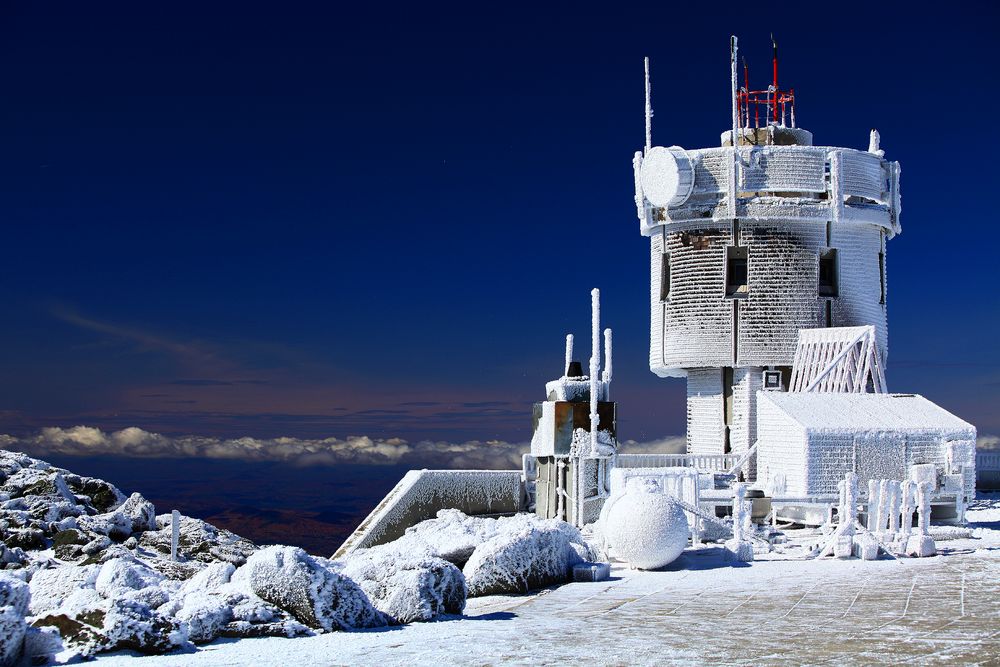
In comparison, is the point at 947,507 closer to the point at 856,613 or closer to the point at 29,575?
the point at 856,613

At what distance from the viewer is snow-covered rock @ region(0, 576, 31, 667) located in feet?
30.0

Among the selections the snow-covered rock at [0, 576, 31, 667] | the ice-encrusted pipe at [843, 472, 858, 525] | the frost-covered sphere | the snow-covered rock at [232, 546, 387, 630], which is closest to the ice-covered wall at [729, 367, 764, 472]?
the ice-encrusted pipe at [843, 472, 858, 525]

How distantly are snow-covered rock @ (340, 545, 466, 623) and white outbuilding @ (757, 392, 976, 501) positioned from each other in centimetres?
1172

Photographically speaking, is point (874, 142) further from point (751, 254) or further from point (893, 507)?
point (893, 507)

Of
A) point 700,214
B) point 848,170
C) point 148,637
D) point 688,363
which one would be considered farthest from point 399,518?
point 148,637

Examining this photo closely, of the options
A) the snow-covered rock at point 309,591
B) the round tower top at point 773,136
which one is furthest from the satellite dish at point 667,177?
the snow-covered rock at point 309,591

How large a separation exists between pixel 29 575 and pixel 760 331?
19965mm

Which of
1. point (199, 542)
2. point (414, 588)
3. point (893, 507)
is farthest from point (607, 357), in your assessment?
point (414, 588)

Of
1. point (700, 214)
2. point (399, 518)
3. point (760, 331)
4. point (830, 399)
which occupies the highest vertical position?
point (700, 214)

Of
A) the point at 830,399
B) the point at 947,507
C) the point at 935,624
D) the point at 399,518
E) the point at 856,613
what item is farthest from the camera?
the point at 399,518

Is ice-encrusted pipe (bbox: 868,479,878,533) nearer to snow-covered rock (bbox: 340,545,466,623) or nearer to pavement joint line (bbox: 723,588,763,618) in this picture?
pavement joint line (bbox: 723,588,763,618)

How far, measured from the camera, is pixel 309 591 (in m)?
10.8

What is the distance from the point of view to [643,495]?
1566 cm

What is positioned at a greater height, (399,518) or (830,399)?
(830,399)
